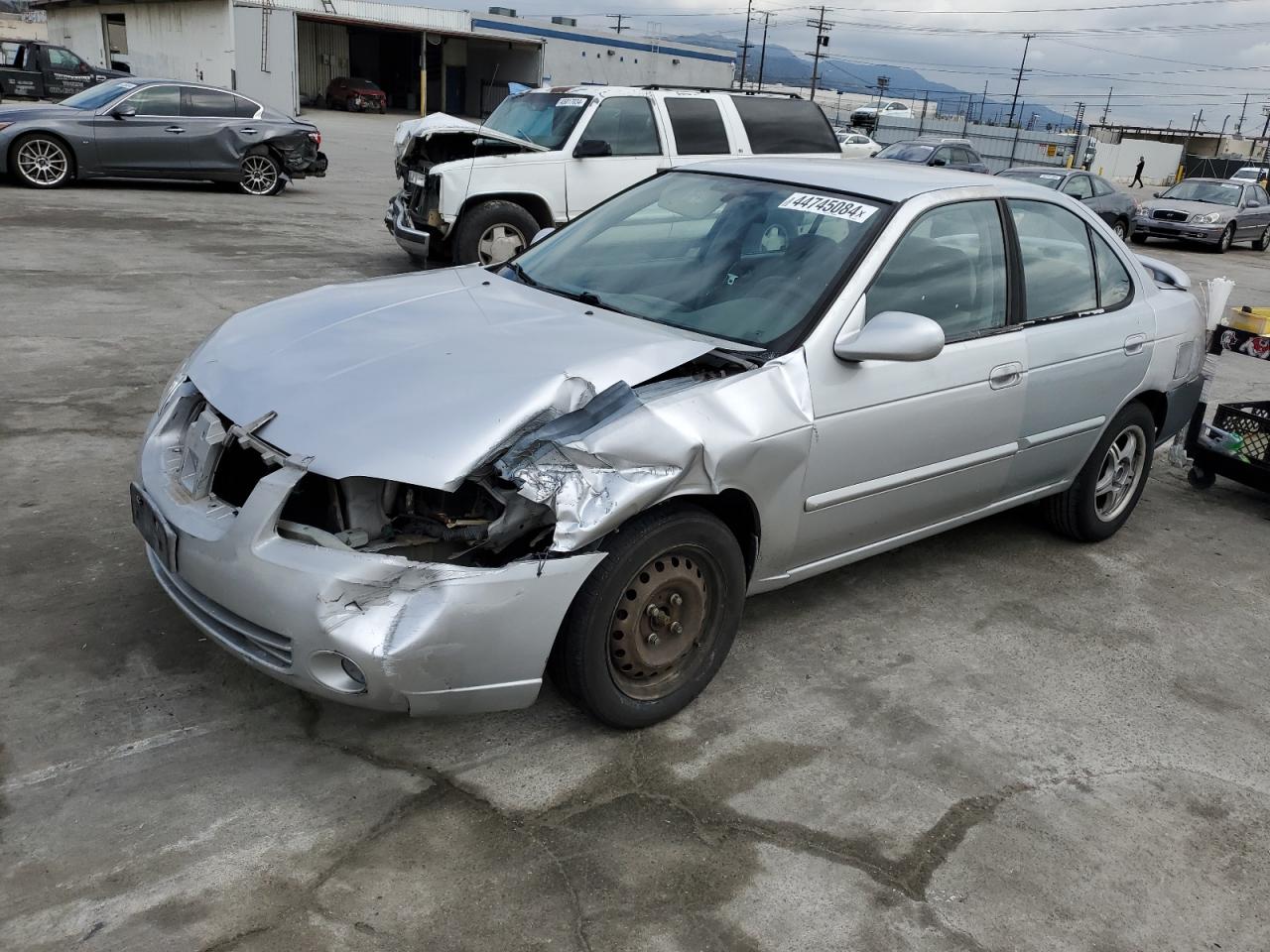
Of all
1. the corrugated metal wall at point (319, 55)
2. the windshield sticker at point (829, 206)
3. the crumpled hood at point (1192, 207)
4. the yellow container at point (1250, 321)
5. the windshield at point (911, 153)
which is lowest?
the crumpled hood at point (1192, 207)

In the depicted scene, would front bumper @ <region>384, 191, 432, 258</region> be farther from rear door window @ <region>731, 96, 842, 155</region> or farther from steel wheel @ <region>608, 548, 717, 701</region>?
steel wheel @ <region>608, 548, 717, 701</region>

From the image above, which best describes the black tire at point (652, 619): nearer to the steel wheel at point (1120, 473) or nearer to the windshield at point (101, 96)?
the steel wheel at point (1120, 473)

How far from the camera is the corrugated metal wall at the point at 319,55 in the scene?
47.6 meters

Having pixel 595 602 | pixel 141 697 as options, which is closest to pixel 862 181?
pixel 595 602

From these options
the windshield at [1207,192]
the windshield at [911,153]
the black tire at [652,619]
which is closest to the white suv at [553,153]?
the black tire at [652,619]

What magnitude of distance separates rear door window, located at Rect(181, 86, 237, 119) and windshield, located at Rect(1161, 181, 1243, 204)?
1775 cm

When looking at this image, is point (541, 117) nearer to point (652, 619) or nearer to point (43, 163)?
point (43, 163)

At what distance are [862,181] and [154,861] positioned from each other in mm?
3325

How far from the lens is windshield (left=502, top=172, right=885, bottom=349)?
12.1 feet

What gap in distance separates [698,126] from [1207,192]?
52.3ft

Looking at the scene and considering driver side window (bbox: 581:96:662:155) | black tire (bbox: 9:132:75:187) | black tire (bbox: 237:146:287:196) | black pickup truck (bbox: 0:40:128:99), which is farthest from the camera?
black pickup truck (bbox: 0:40:128:99)

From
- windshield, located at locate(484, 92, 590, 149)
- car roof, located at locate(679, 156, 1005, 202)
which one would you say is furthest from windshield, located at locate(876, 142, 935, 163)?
car roof, located at locate(679, 156, 1005, 202)

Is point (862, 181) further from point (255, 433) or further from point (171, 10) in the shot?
point (171, 10)

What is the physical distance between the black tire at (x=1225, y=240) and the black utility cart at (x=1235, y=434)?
17.3m
